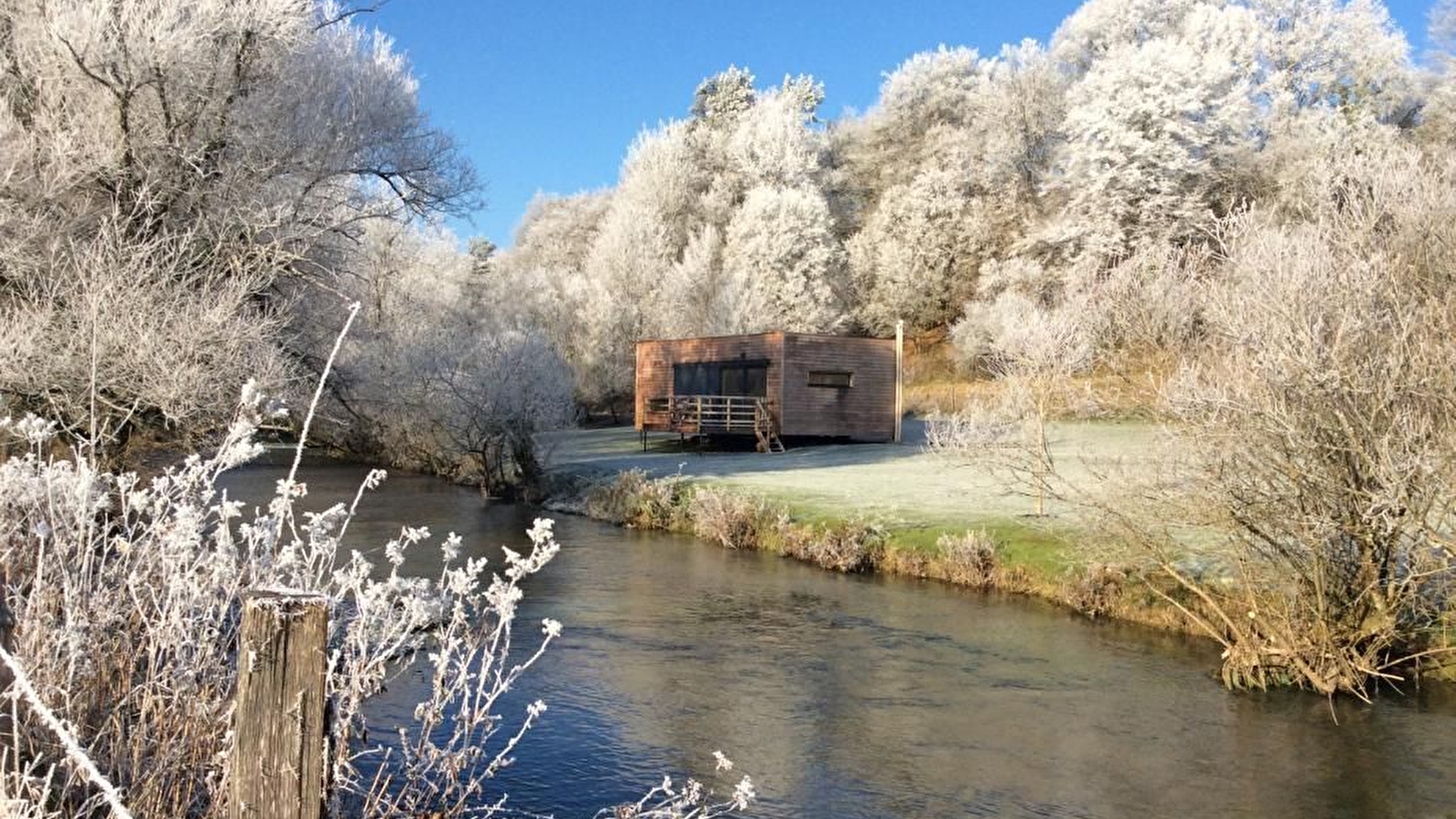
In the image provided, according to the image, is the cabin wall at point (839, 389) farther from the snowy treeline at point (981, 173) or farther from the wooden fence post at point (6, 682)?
the wooden fence post at point (6, 682)

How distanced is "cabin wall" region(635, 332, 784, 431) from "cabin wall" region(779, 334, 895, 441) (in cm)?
38

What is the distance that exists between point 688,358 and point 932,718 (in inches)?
1060

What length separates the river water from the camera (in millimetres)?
7871

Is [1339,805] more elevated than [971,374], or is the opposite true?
[971,374]

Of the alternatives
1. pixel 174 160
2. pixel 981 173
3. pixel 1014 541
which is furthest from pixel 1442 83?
pixel 174 160

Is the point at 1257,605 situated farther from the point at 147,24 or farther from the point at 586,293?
the point at 586,293

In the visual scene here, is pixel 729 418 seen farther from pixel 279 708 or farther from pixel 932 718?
pixel 279 708

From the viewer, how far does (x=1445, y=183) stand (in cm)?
1673

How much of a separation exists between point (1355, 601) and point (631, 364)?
1502 inches

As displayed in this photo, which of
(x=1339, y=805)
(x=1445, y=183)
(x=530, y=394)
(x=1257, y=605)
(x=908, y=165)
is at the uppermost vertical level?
(x=908, y=165)

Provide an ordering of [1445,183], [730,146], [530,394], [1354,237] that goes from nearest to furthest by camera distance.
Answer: [1354,237], [1445,183], [530,394], [730,146]

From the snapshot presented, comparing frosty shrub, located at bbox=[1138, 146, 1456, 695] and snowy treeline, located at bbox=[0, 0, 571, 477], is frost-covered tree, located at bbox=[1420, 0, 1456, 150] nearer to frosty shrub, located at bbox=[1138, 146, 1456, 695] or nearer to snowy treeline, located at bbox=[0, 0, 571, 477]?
frosty shrub, located at bbox=[1138, 146, 1456, 695]

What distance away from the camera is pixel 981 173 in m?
50.6

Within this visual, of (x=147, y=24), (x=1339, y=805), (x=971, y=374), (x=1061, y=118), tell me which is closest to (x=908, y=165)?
(x=1061, y=118)
